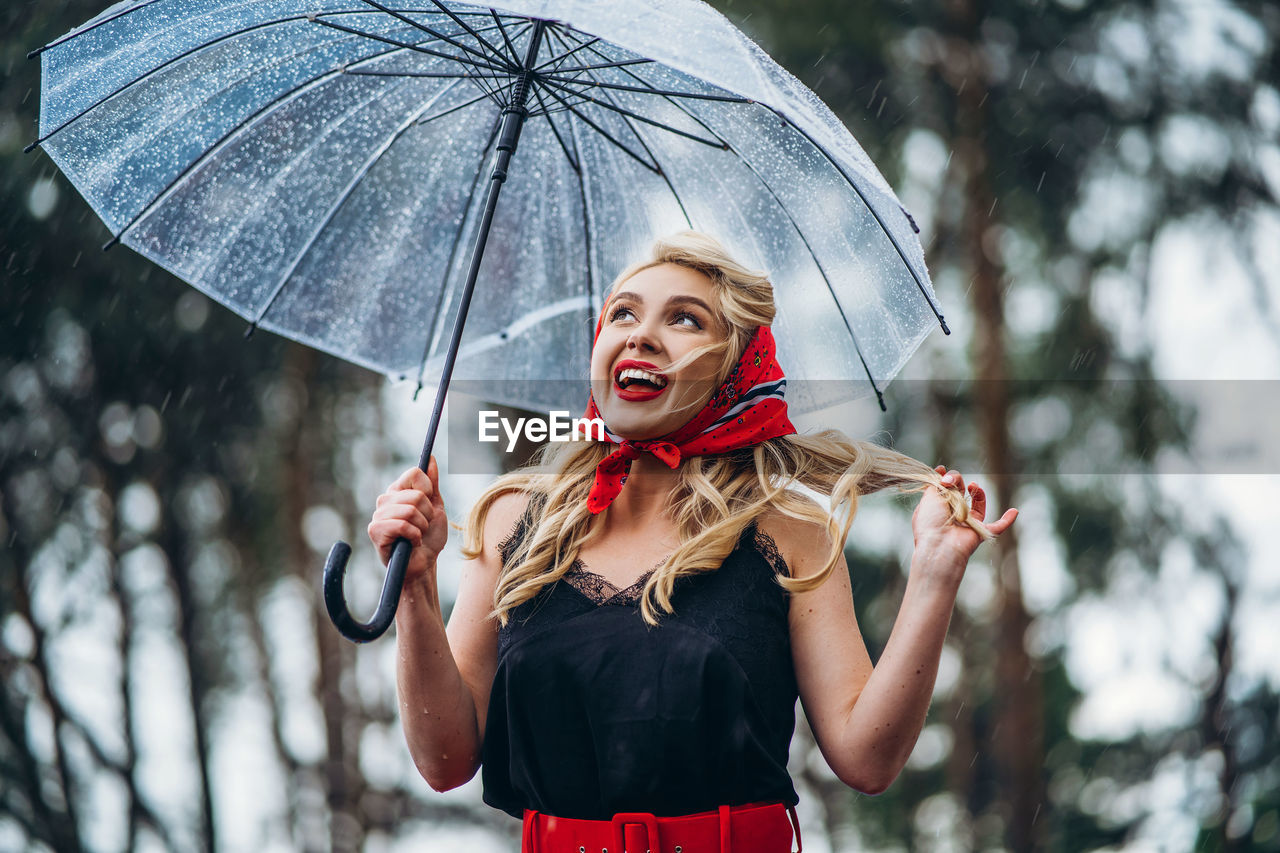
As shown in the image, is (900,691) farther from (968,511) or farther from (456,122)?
(456,122)

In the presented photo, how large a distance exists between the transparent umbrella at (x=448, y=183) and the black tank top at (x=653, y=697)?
51 cm

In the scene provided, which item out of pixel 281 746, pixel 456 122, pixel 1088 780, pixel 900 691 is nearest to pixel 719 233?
pixel 456 122

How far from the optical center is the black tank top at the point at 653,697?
2.14 m

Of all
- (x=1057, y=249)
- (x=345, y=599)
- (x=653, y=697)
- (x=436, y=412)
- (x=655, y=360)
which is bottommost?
(x=653, y=697)

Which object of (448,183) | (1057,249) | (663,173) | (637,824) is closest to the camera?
(637,824)

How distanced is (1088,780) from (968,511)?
7.89 metres

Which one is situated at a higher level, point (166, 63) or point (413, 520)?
point (166, 63)

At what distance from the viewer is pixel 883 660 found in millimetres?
2143

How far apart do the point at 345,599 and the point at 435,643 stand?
0.30 m

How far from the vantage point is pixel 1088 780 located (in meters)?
9.06

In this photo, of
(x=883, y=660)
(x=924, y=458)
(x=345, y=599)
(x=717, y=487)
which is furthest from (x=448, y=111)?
(x=924, y=458)

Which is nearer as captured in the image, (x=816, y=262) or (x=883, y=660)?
(x=883, y=660)

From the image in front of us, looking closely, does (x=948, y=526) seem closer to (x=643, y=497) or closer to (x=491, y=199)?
(x=643, y=497)

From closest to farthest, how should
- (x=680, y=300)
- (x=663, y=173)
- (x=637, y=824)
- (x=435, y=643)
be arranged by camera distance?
(x=637, y=824), (x=435, y=643), (x=680, y=300), (x=663, y=173)
